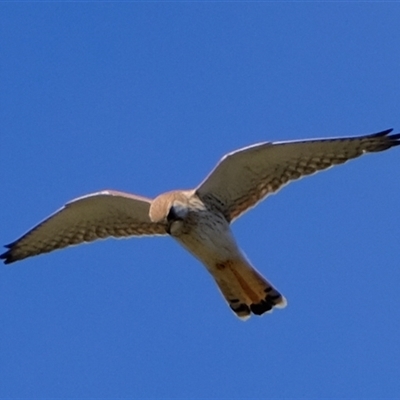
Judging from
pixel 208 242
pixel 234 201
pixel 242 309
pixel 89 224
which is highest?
pixel 89 224

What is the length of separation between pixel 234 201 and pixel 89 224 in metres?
1.51

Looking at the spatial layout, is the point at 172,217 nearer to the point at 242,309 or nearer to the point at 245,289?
the point at 245,289

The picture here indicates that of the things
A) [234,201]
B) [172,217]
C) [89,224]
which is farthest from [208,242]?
[89,224]

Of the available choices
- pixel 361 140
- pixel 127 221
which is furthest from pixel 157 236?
pixel 361 140

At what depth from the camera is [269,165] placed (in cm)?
1248

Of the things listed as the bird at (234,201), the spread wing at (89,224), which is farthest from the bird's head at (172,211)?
the spread wing at (89,224)

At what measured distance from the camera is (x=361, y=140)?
40.0 feet

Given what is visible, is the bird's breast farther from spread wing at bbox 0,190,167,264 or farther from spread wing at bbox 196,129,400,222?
spread wing at bbox 0,190,167,264

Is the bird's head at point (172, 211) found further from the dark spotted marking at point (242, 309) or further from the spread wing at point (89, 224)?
the dark spotted marking at point (242, 309)

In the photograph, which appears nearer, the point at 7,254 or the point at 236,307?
the point at 236,307

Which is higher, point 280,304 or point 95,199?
point 95,199

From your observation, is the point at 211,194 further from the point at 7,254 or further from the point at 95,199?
the point at 7,254

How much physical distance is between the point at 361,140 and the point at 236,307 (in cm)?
185

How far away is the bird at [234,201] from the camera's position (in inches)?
482
